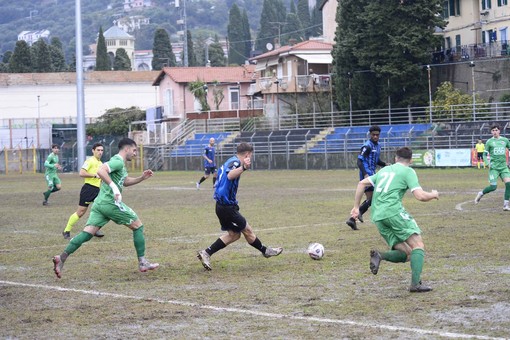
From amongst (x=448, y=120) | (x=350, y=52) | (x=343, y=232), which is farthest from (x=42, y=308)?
(x=350, y=52)

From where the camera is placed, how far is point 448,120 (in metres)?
54.0

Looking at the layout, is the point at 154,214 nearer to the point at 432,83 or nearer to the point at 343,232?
the point at 343,232

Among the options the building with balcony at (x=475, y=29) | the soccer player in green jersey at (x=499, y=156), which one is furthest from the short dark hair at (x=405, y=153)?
the building with balcony at (x=475, y=29)

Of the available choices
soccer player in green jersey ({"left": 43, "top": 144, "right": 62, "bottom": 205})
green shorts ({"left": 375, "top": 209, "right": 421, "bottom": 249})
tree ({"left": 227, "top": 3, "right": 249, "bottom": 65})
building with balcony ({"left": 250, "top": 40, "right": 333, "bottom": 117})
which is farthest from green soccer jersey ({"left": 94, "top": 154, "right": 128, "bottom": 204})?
tree ({"left": 227, "top": 3, "right": 249, "bottom": 65})

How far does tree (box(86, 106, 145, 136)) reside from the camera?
8781cm

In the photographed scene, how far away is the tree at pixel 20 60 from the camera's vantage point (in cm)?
13262

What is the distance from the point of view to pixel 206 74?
87.1 meters

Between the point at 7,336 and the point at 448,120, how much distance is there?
1861 inches

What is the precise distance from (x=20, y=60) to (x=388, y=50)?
86114 mm

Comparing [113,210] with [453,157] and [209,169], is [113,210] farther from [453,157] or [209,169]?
[453,157]

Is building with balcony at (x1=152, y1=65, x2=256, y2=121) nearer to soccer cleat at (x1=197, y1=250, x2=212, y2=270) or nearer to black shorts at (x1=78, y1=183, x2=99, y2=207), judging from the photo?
Answer: black shorts at (x1=78, y1=183, x2=99, y2=207)

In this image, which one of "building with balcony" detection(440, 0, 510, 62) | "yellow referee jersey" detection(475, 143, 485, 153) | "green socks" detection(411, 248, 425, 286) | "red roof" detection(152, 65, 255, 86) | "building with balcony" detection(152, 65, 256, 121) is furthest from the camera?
"red roof" detection(152, 65, 255, 86)

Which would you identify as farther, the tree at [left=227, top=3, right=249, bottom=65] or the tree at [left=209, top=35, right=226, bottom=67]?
the tree at [left=227, top=3, right=249, bottom=65]

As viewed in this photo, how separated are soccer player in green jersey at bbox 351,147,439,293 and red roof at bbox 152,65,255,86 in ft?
237
